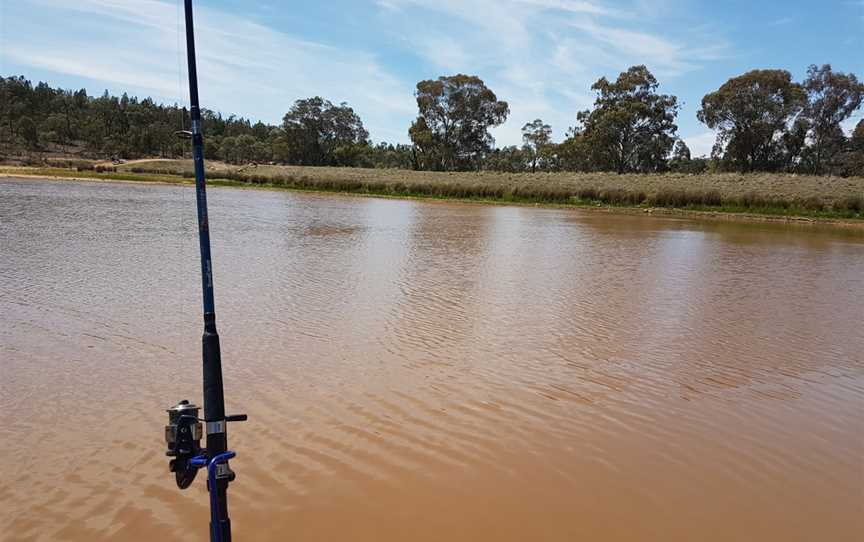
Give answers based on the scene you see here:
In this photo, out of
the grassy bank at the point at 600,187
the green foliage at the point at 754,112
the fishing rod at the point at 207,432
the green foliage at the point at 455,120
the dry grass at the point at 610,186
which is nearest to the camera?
the fishing rod at the point at 207,432

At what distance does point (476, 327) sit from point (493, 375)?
85.7 inches

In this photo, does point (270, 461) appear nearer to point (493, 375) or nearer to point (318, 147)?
point (493, 375)

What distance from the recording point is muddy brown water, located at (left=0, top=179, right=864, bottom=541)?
398 centimetres

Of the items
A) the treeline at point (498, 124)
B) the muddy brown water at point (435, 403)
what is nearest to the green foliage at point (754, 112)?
the treeline at point (498, 124)

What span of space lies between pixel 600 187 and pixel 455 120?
40312mm

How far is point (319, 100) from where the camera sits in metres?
101

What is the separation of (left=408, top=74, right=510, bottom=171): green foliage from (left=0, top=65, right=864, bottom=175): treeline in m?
0.15

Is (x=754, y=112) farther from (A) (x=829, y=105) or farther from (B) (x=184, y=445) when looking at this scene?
(B) (x=184, y=445)

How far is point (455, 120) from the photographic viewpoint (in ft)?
280

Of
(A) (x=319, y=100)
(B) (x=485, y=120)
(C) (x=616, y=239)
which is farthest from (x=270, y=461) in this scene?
(A) (x=319, y=100)

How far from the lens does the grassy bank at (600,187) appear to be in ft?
131

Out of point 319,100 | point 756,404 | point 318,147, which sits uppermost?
point 319,100

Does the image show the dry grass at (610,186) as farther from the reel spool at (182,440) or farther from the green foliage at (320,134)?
the reel spool at (182,440)

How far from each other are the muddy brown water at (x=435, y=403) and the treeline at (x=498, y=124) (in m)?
20.3
